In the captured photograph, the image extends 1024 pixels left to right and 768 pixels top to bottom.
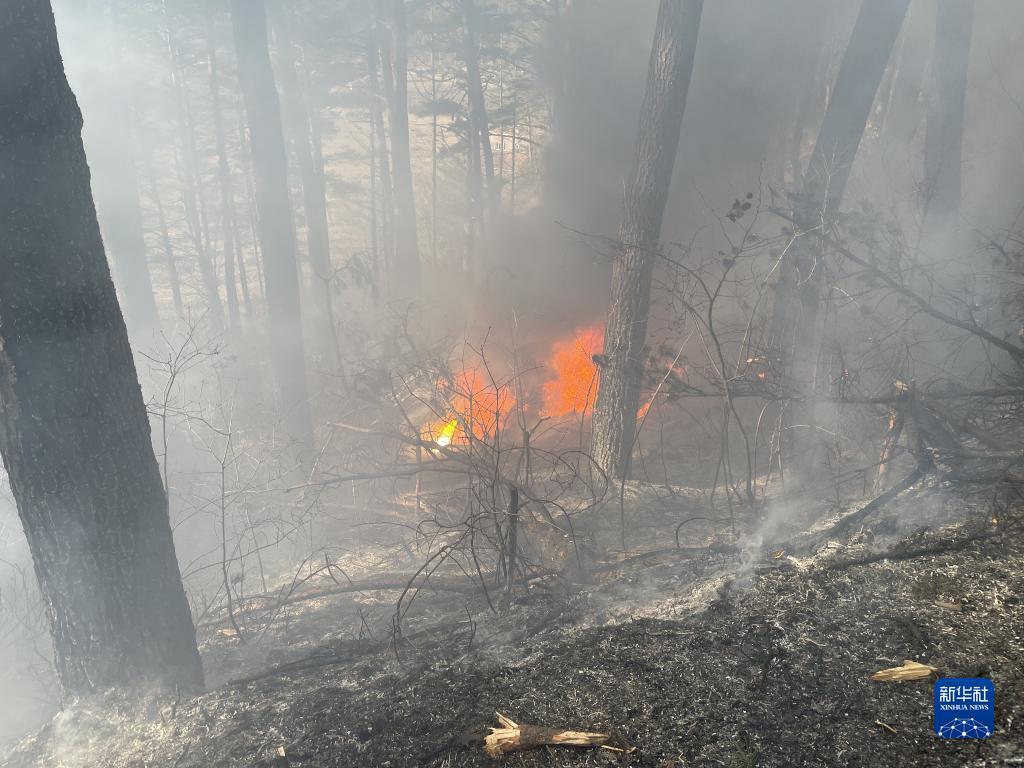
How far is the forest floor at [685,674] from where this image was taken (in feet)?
8.98

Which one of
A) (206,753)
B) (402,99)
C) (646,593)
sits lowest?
(206,753)

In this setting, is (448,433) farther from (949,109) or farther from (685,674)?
(949,109)

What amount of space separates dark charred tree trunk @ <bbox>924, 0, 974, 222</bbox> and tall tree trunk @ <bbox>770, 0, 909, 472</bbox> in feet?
11.2

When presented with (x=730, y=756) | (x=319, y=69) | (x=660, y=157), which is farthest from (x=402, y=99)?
(x=730, y=756)

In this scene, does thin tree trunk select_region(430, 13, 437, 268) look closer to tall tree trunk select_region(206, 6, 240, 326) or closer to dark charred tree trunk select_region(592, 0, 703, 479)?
tall tree trunk select_region(206, 6, 240, 326)

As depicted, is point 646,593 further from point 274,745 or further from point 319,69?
point 319,69

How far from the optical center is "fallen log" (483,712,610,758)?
2820 millimetres

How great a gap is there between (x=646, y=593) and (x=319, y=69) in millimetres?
25050

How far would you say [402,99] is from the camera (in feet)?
61.3

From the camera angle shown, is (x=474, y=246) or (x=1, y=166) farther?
(x=474, y=246)

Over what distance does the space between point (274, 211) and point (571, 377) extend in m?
5.80

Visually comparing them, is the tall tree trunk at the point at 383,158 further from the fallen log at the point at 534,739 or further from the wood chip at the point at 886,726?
the wood chip at the point at 886,726

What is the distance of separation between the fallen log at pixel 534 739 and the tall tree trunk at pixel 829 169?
16.3 ft

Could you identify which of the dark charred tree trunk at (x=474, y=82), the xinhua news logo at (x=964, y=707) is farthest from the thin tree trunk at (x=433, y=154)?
the xinhua news logo at (x=964, y=707)
